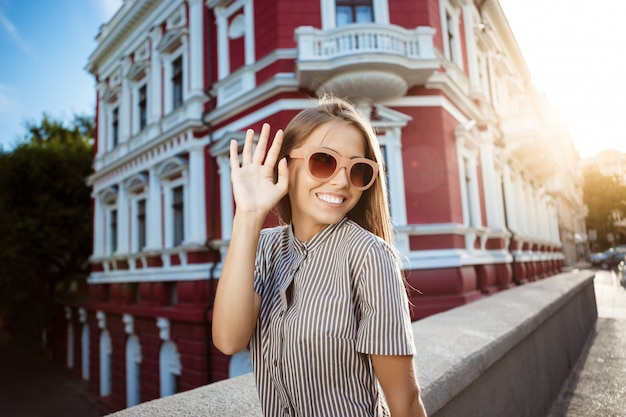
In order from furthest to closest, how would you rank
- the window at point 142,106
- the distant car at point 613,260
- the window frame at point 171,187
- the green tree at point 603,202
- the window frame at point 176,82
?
1. the green tree at point 603,202
2. the distant car at point 613,260
3. the window at point 142,106
4. the window frame at point 176,82
5. the window frame at point 171,187

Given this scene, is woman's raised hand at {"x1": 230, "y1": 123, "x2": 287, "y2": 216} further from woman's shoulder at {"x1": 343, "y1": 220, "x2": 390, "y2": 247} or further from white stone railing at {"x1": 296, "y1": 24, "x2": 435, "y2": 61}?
white stone railing at {"x1": 296, "y1": 24, "x2": 435, "y2": 61}

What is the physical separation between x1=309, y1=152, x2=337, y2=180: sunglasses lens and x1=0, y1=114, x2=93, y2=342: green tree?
18113mm

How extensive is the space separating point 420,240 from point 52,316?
60.9 ft

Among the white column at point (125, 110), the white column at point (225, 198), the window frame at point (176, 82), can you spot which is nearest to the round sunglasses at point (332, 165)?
the white column at point (225, 198)

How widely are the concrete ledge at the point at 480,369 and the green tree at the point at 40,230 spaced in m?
17.2

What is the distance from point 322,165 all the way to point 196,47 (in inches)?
459

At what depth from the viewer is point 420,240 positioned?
8.34m

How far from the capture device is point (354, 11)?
909cm

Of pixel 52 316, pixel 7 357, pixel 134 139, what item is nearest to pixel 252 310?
pixel 134 139

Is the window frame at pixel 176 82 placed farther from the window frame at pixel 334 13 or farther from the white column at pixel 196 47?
the window frame at pixel 334 13

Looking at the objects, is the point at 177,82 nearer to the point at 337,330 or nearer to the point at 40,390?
the point at 40,390

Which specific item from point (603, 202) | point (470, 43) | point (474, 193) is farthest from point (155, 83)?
point (603, 202)

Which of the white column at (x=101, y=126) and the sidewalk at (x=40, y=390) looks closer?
the sidewalk at (x=40, y=390)

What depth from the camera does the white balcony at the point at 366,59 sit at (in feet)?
25.9
